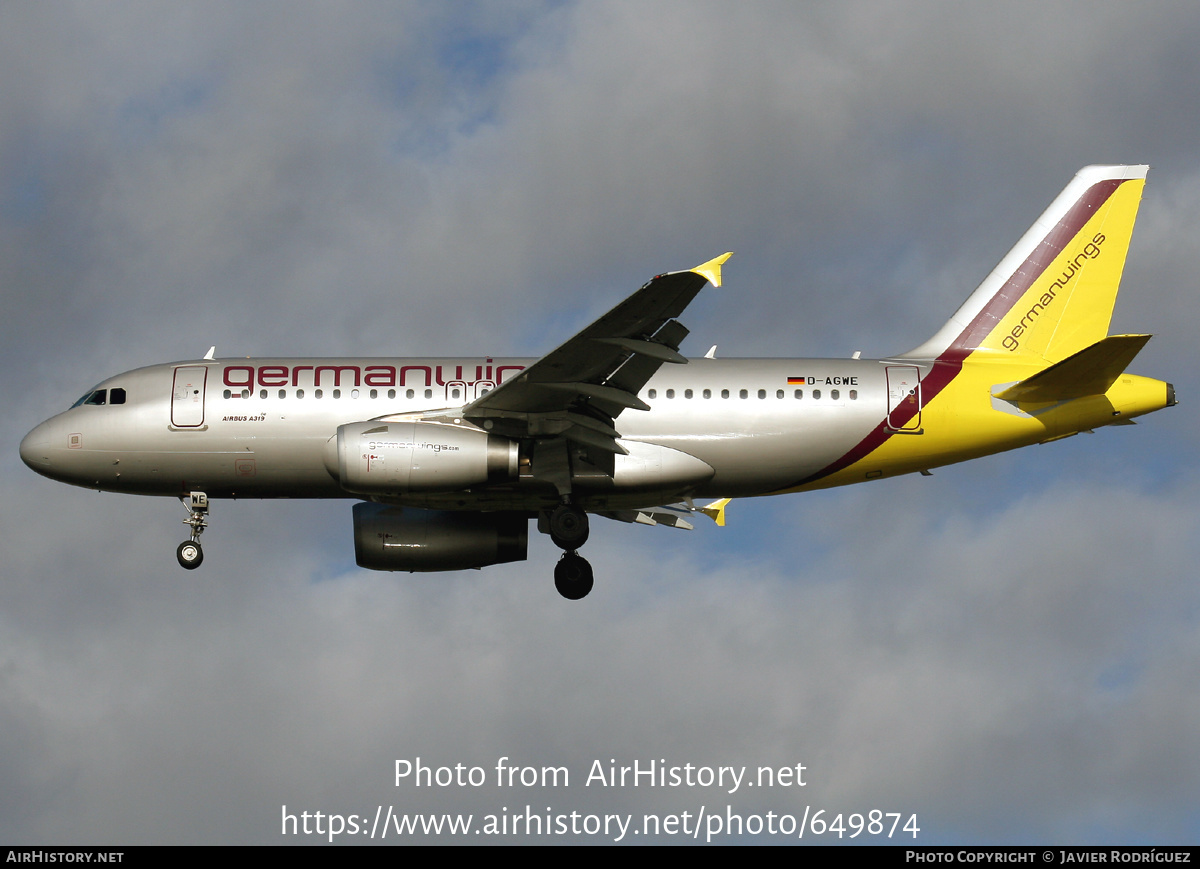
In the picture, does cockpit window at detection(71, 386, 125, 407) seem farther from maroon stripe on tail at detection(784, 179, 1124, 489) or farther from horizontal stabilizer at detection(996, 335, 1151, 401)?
horizontal stabilizer at detection(996, 335, 1151, 401)

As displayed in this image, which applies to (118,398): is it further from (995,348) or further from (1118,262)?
(1118,262)

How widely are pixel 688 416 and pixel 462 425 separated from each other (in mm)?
5150

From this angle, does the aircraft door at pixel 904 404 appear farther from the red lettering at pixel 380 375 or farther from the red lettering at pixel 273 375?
the red lettering at pixel 273 375

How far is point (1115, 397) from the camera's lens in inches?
1292

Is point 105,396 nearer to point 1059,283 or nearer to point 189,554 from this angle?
point 189,554

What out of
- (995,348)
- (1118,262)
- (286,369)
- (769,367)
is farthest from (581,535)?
(1118,262)

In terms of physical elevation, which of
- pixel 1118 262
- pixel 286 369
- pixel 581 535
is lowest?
pixel 581 535

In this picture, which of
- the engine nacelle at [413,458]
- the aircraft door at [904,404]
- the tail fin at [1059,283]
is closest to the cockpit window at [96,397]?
the engine nacelle at [413,458]

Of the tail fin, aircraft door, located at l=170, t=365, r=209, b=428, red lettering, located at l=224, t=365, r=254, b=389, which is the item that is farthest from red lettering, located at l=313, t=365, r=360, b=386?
the tail fin

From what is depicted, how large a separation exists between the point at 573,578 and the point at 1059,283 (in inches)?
547

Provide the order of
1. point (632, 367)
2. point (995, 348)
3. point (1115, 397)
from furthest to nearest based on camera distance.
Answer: point (995, 348) → point (1115, 397) → point (632, 367)

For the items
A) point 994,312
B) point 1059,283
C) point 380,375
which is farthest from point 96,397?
point 1059,283

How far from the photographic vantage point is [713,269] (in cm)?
2566

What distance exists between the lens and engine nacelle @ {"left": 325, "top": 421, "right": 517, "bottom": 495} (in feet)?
101
